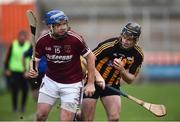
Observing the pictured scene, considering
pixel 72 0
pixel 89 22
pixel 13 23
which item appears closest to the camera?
pixel 13 23

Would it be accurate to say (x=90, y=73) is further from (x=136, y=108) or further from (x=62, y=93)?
(x=136, y=108)

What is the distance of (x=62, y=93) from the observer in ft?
36.9

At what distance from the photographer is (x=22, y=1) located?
30125 millimetres

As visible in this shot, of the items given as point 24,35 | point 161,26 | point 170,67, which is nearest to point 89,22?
point 161,26

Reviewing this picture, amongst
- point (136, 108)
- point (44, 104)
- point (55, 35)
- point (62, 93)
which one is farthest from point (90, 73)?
point (136, 108)

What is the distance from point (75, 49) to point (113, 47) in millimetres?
999

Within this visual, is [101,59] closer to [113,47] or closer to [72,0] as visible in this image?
[113,47]

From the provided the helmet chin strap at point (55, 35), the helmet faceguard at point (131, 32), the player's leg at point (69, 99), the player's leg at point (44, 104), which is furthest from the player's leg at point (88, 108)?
the helmet chin strap at point (55, 35)

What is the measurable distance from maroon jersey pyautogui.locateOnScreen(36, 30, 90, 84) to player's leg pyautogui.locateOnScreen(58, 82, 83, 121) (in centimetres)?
9

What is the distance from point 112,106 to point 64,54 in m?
1.42

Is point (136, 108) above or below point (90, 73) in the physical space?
below

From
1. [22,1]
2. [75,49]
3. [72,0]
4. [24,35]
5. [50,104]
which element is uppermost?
[75,49]

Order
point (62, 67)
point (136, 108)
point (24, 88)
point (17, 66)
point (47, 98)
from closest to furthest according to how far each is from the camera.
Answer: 1. point (62, 67)
2. point (47, 98)
3. point (24, 88)
4. point (17, 66)
5. point (136, 108)

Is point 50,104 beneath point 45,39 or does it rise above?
beneath
